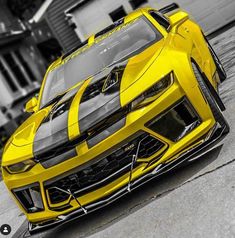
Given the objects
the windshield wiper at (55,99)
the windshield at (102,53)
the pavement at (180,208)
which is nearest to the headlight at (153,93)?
the pavement at (180,208)

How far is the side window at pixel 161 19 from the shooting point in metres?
5.33

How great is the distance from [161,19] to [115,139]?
2.40 meters

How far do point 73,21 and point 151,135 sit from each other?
11752mm

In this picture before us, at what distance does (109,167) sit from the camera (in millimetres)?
3818

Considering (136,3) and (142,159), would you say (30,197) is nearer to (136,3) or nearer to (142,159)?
(142,159)

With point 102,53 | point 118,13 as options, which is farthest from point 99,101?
point 118,13

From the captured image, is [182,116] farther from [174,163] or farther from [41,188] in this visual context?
[41,188]

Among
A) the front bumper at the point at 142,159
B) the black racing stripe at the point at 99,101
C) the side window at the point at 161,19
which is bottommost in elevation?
the front bumper at the point at 142,159

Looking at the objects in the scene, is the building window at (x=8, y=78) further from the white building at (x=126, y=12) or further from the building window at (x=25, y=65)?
the white building at (x=126, y=12)

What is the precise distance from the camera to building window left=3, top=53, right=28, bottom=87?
23.6m

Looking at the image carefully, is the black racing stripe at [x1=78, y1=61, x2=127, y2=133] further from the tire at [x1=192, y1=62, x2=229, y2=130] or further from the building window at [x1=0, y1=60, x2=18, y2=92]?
the building window at [x1=0, y1=60, x2=18, y2=92]

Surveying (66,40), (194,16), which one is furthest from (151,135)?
(66,40)

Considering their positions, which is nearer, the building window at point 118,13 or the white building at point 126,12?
the white building at point 126,12

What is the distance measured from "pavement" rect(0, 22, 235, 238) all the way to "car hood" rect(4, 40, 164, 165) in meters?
0.85
